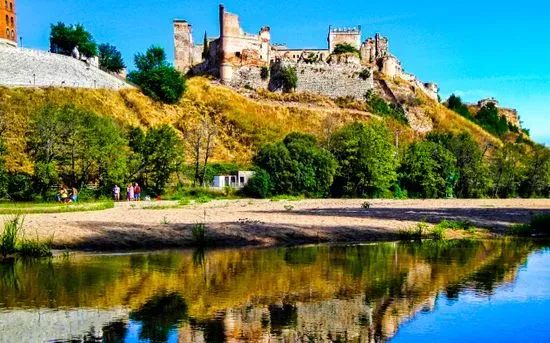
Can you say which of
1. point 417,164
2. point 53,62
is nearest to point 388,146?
point 417,164

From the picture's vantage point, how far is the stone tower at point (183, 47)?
290 feet

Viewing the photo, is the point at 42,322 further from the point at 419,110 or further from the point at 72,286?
the point at 419,110

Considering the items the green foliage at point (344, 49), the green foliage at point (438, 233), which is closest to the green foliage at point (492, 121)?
the green foliage at point (344, 49)

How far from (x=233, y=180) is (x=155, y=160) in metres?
7.66

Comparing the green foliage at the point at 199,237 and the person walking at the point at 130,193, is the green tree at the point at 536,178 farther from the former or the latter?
the green foliage at the point at 199,237

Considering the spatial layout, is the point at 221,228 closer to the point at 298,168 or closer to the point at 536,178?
the point at 298,168

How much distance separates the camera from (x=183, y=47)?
291 feet

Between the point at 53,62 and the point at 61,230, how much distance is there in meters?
45.7

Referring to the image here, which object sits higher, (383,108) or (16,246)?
(383,108)

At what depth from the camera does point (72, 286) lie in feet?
43.0

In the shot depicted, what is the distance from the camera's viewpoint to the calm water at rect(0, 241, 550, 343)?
32.0 feet

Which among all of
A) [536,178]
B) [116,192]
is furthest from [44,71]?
[536,178]

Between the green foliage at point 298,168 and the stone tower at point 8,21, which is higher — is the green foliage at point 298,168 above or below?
below

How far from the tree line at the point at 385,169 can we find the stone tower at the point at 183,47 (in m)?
39.0
